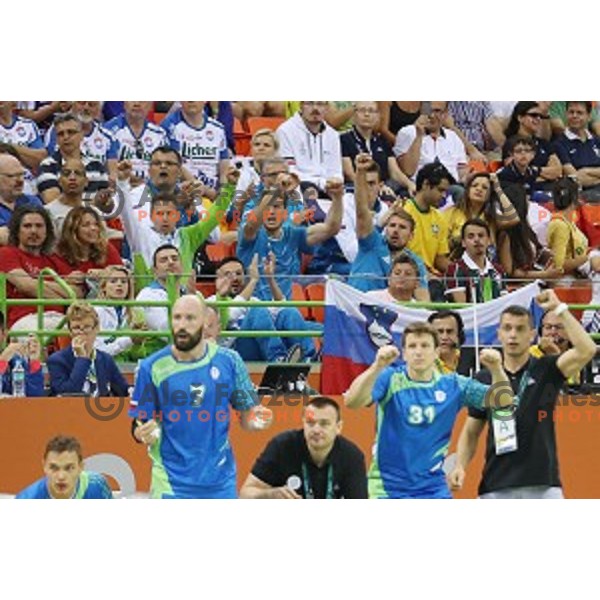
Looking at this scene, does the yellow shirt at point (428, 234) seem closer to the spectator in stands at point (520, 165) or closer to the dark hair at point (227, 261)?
the spectator in stands at point (520, 165)

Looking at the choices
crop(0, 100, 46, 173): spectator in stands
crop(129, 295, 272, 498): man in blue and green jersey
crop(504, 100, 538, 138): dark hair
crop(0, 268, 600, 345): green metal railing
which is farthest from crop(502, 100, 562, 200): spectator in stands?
crop(129, 295, 272, 498): man in blue and green jersey

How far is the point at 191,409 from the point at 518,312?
2.29 meters

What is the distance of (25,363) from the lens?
54.3 ft

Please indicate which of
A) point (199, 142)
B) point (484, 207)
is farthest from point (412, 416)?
point (199, 142)

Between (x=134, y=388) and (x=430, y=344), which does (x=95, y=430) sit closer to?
(x=134, y=388)

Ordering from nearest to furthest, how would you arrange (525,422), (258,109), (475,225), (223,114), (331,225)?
(525,422) < (331,225) < (475,225) < (223,114) < (258,109)

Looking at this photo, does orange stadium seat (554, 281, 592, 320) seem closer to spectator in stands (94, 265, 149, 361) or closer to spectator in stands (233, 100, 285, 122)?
spectator in stands (94, 265, 149, 361)

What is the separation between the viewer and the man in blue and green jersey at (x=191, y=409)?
15.8 meters

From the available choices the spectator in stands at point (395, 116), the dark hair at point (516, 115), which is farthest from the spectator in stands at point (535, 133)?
the spectator in stands at point (395, 116)

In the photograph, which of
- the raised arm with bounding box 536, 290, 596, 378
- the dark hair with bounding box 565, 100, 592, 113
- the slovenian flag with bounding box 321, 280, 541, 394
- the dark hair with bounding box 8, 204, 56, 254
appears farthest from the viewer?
the dark hair with bounding box 565, 100, 592, 113

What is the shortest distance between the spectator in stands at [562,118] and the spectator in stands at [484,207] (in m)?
1.70

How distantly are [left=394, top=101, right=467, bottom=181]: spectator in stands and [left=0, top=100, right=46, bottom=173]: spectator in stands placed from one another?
295 cm

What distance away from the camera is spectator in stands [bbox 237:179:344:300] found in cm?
1802

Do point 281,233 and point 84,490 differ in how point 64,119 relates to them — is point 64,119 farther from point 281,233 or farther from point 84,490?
point 84,490
